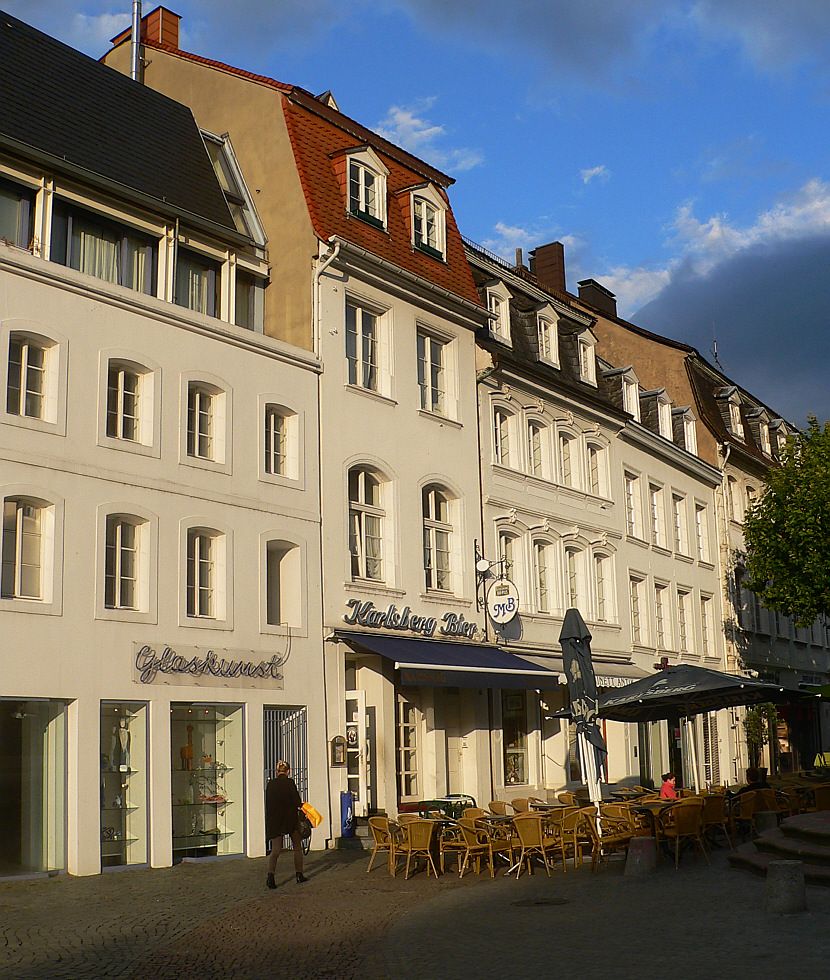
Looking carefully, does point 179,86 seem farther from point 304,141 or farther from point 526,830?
point 526,830

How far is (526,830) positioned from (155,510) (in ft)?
25.4

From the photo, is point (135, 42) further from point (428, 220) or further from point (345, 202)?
Result: point (428, 220)

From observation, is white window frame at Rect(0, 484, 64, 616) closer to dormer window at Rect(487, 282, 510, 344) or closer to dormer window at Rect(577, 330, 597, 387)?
dormer window at Rect(487, 282, 510, 344)

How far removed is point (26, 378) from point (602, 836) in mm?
10854

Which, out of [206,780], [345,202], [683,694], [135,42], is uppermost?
[135,42]

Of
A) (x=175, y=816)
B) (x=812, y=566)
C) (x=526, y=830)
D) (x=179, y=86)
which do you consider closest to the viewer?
(x=526, y=830)

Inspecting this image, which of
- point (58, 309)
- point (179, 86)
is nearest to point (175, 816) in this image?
point (58, 309)

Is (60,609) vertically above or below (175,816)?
above

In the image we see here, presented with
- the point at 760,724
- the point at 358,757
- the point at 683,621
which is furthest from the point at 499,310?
the point at 760,724

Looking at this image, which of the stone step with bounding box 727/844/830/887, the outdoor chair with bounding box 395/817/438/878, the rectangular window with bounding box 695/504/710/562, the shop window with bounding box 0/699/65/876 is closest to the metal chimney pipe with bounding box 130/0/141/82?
the shop window with bounding box 0/699/65/876

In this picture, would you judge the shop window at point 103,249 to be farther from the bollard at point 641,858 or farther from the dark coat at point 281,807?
the bollard at point 641,858

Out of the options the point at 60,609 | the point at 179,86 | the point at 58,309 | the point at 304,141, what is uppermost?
the point at 179,86

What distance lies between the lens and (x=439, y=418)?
25.7 metres

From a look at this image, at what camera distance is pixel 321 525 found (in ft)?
73.2
